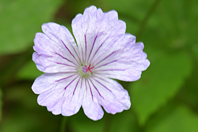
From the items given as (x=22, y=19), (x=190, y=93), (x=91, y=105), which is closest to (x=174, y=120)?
(x=190, y=93)

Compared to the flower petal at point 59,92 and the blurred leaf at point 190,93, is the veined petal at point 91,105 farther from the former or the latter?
the blurred leaf at point 190,93

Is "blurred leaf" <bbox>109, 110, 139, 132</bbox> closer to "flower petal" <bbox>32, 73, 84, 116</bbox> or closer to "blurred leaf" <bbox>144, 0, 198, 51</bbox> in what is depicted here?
"blurred leaf" <bbox>144, 0, 198, 51</bbox>

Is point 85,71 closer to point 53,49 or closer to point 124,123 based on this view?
point 53,49

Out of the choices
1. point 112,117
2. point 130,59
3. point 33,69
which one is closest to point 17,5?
point 33,69

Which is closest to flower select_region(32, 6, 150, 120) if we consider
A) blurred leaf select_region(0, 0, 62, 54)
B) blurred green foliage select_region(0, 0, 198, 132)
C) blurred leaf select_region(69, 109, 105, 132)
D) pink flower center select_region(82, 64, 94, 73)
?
pink flower center select_region(82, 64, 94, 73)

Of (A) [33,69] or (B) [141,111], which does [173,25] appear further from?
(A) [33,69]
